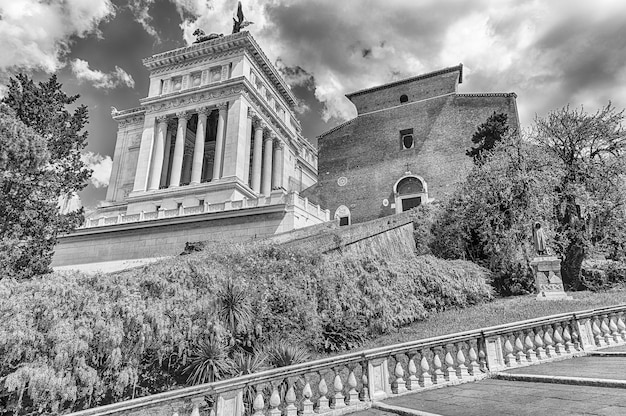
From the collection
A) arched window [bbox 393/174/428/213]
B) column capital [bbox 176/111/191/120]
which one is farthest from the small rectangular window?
column capital [bbox 176/111/191/120]

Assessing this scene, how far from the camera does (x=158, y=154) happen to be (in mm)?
36906

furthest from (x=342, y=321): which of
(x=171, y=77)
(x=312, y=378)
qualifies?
(x=171, y=77)

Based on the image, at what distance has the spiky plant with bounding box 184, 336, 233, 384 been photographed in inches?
255

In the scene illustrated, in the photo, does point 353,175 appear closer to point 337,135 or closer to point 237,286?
point 337,135

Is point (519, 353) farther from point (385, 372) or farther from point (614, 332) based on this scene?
point (385, 372)

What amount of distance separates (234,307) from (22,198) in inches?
394

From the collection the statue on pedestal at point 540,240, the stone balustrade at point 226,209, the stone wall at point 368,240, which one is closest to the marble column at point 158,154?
the stone balustrade at point 226,209

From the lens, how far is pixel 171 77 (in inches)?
1554

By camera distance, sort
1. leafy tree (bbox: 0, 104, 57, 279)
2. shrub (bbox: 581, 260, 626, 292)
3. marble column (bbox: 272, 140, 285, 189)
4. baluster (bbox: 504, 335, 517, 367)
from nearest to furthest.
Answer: baluster (bbox: 504, 335, 517, 367) → leafy tree (bbox: 0, 104, 57, 279) → shrub (bbox: 581, 260, 626, 292) → marble column (bbox: 272, 140, 285, 189)

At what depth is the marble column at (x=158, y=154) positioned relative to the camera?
117 ft

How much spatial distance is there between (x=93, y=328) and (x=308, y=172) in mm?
48582

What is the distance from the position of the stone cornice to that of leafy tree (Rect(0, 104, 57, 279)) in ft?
89.7

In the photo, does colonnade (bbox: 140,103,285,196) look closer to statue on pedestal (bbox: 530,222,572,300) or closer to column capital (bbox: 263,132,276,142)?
column capital (bbox: 263,132,276,142)

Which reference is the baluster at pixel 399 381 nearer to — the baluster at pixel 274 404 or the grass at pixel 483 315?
the baluster at pixel 274 404
